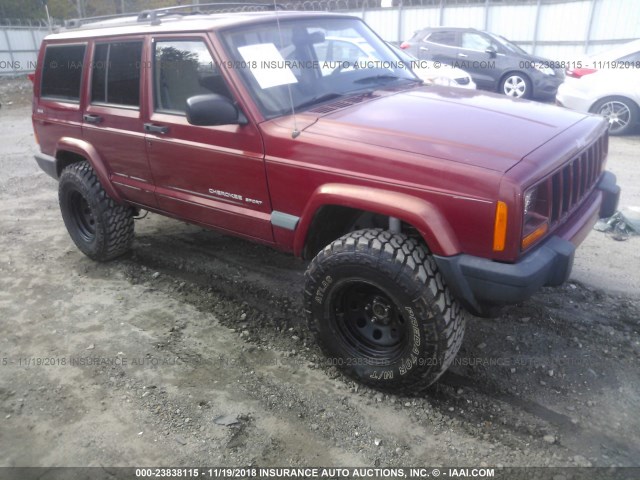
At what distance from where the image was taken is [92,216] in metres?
4.71

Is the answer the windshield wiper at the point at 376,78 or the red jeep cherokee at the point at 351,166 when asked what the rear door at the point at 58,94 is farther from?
the windshield wiper at the point at 376,78

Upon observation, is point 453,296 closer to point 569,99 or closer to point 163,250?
point 163,250

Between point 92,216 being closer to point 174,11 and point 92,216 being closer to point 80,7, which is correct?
point 174,11

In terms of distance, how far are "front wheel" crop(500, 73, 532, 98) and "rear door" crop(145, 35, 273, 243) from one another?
9.26m

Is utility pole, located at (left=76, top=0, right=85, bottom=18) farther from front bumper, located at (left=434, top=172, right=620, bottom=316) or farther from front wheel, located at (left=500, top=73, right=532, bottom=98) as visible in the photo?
front bumper, located at (left=434, top=172, right=620, bottom=316)

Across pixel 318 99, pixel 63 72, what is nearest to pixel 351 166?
pixel 318 99

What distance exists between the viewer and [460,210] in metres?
2.47

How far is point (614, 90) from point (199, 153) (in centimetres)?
771

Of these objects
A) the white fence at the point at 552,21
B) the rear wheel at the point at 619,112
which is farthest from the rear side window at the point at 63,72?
the white fence at the point at 552,21

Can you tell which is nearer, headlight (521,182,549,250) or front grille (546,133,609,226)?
headlight (521,182,549,250)

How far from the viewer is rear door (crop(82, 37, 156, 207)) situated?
388cm

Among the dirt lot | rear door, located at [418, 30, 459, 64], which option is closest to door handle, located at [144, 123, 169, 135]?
the dirt lot

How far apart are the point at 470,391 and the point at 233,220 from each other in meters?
1.82

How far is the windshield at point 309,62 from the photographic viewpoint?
10.6 ft
